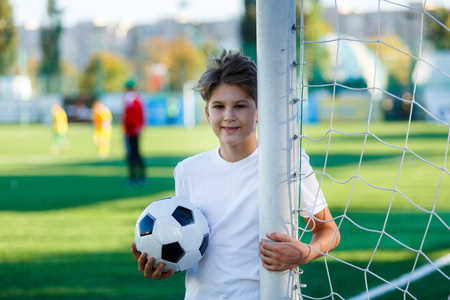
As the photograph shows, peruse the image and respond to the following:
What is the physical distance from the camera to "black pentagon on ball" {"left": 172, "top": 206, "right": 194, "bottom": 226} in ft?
6.82

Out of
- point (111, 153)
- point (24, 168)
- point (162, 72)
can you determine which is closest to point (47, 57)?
point (162, 72)

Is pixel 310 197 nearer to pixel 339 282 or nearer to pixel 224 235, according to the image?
pixel 224 235

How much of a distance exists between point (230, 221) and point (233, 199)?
0.28ft

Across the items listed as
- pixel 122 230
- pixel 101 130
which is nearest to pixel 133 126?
pixel 122 230

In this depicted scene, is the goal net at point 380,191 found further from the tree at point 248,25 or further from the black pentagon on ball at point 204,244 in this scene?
the tree at point 248,25

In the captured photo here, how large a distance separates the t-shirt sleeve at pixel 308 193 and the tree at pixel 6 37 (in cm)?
4934

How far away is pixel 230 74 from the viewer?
198 cm

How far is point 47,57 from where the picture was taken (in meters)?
48.5

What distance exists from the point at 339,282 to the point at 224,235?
7.65 feet

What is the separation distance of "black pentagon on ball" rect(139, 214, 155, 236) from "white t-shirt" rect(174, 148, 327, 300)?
0.71ft

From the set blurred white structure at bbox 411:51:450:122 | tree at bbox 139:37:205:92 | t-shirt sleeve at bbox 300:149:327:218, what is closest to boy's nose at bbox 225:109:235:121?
t-shirt sleeve at bbox 300:149:327:218

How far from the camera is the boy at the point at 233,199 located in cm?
194

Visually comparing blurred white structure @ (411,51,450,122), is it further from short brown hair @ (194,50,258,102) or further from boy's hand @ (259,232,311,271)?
boy's hand @ (259,232,311,271)

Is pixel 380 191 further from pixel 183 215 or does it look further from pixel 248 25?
pixel 248 25
